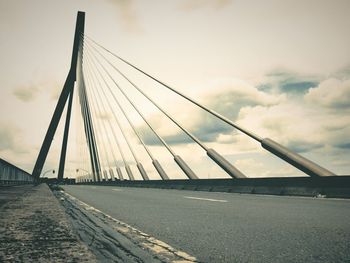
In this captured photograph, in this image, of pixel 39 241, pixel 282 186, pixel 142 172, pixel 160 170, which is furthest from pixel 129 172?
pixel 39 241

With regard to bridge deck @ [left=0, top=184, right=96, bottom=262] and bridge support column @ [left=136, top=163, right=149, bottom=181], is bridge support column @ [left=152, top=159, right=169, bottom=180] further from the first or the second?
bridge deck @ [left=0, top=184, right=96, bottom=262]

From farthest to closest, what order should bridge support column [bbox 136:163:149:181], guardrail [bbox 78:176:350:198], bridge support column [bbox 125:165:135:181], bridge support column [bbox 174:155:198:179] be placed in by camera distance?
1. bridge support column [bbox 125:165:135:181]
2. bridge support column [bbox 136:163:149:181]
3. bridge support column [bbox 174:155:198:179]
4. guardrail [bbox 78:176:350:198]

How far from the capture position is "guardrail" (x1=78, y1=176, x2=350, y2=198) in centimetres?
918

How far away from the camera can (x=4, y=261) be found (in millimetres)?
1894

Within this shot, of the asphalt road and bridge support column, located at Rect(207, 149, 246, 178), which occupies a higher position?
bridge support column, located at Rect(207, 149, 246, 178)

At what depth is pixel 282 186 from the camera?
11.3m

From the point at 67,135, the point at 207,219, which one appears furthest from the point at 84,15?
the point at 207,219

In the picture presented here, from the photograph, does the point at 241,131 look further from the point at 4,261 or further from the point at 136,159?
the point at 136,159

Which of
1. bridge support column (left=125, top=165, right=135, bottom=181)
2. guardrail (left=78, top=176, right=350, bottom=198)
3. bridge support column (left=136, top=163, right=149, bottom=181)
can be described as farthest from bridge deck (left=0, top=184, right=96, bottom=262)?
bridge support column (left=125, top=165, right=135, bottom=181)

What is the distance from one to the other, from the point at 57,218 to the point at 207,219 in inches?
89.5

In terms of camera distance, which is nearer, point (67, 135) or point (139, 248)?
point (139, 248)

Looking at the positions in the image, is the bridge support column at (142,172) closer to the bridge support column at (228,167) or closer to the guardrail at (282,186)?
the guardrail at (282,186)

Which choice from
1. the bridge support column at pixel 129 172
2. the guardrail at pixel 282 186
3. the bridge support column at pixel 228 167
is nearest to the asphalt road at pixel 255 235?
the guardrail at pixel 282 186

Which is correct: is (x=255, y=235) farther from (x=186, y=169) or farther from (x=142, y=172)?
(x=142, y=172)
